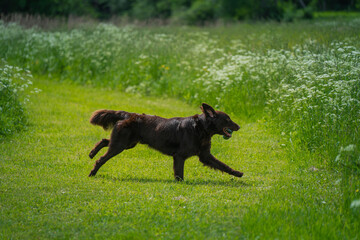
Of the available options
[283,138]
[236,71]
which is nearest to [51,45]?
[236,71]

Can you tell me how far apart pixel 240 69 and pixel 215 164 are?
4.92m

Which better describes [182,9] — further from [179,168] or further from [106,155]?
[179,168]

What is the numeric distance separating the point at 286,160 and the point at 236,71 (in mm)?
3957

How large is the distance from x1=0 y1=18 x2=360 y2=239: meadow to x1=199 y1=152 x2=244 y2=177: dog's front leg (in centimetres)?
15

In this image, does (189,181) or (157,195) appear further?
(189,181)

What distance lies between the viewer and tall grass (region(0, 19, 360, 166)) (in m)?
7.04

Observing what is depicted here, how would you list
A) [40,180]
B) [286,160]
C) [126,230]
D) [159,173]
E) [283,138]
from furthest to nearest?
1. [283,138]
2. [286,160]
3. [159,173]
4. [40,180]
5. [126,230]

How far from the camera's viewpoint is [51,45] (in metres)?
17.1

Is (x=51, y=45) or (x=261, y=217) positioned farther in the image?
(x=51, y=45)

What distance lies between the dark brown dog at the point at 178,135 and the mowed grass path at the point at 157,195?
30cm

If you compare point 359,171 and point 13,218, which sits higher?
point 359,171

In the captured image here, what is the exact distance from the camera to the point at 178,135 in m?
6.73

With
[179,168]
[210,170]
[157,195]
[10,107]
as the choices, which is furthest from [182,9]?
[157,195]

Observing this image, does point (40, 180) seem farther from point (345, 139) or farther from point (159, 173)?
point (345, 139)
